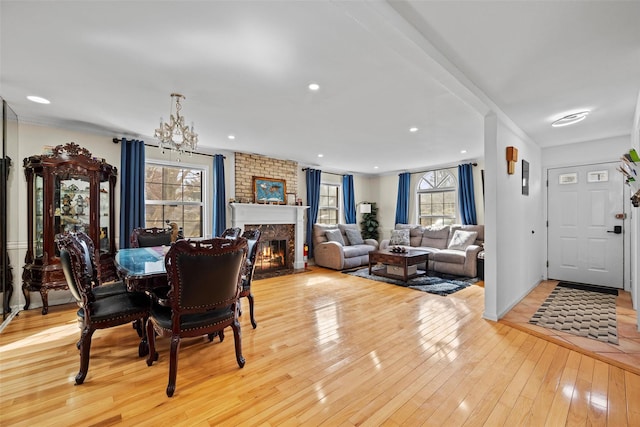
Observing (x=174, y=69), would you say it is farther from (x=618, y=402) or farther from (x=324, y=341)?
(x=618, y=402)

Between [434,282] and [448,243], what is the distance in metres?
1.75

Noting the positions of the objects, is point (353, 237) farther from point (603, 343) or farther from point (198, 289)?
point (198, 289)

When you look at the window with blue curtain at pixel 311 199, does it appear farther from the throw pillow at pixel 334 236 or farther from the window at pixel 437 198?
the window at pixel 437 198

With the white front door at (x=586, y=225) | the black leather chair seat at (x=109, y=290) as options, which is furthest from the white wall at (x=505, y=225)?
the black leather chair seat at (x=109, y=290)

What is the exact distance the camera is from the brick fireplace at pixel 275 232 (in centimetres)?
553

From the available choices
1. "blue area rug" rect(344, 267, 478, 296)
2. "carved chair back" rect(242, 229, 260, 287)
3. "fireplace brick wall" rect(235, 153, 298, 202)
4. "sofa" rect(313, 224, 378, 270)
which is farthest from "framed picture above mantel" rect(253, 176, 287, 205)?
"carved chair back" rect(242, 229, 260, 287)

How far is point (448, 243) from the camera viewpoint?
6.29 meters

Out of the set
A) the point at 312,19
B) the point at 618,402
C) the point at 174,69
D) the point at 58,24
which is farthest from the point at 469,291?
the point at 58,24

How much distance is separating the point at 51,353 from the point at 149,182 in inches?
113

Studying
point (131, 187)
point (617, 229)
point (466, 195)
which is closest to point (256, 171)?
point (131, 187)

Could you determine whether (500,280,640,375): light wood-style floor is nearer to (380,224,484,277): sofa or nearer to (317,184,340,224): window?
(380,224,484,277): sofa

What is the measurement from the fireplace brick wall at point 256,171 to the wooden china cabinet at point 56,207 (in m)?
2.20

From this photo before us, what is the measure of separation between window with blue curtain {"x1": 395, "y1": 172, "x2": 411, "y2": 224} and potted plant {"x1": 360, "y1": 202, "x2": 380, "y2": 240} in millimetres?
675

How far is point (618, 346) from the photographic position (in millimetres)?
2479
